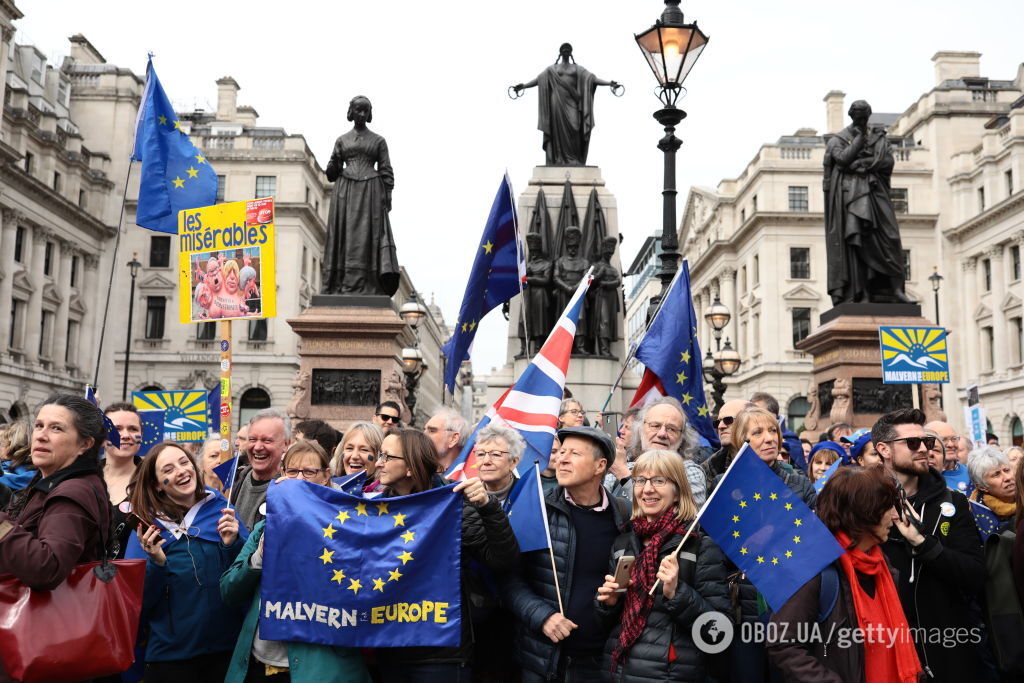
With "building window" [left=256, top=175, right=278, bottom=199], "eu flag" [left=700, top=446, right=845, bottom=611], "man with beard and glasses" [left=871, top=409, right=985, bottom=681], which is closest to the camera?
"eu flag" [left=700, top=446, right=845, bottom=611]

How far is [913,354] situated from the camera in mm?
11164

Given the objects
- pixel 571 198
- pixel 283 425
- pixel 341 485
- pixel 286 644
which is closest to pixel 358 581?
pixel 286 644

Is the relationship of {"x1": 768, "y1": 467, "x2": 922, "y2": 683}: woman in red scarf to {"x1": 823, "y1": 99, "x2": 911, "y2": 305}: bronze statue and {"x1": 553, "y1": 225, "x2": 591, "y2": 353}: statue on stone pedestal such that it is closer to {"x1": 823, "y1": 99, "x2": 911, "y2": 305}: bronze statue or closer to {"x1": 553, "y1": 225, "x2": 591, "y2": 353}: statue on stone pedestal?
{"x1": 553, "y1": 225, "x2": 591, "y2": 353}: statue on stone pedestal

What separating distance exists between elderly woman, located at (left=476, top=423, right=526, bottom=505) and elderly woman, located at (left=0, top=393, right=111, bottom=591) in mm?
1840

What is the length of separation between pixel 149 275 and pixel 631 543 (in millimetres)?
51409

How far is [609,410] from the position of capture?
1261 centimetres

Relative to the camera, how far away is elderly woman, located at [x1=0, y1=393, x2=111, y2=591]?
3.35 meters

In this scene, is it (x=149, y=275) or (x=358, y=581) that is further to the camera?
(x=149, y=275)

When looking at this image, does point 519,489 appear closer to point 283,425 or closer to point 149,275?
point 283,425

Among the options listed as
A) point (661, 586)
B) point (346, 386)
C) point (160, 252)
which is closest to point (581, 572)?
point (661, 586)

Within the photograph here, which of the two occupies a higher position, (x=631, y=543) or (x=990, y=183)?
(x=990, y=183)

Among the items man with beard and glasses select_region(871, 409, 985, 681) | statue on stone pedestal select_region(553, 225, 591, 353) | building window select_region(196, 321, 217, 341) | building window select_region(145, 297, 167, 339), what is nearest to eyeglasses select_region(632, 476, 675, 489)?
man with beard and glasses select_region(871, 409, 985, 681)

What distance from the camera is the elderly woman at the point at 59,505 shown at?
3.35 metres

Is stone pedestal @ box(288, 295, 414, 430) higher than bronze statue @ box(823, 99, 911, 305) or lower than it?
lower
